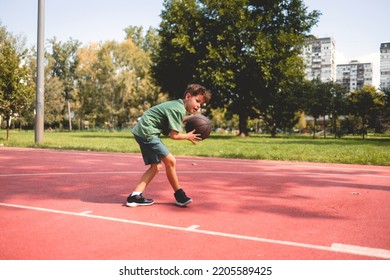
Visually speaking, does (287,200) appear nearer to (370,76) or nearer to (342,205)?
(342,205)

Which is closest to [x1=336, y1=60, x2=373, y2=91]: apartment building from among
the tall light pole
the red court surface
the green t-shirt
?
the tall light pole

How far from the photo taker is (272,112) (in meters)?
52.7

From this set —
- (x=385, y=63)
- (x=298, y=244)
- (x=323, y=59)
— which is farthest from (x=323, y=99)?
(x=323, y=59)

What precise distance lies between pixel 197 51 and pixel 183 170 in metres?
24.3

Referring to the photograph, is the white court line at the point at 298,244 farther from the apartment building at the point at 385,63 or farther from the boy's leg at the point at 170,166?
the apartment building at the point at 385,63

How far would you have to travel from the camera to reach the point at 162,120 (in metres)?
5.12

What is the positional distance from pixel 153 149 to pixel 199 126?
97 centimetres

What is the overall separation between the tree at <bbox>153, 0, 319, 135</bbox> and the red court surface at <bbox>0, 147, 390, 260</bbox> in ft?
78.1

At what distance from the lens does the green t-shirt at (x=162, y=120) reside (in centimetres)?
495

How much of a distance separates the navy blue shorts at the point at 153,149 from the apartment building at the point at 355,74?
153035mm

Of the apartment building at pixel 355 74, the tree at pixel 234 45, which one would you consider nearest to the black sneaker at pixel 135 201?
the tree at pixel 234 45

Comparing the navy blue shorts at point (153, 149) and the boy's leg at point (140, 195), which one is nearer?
the navy blue shorts at point (153, 149)

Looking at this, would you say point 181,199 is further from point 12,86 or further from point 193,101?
point 12,86

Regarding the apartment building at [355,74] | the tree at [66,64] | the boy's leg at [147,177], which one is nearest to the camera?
the boy's leg at [147,177]
